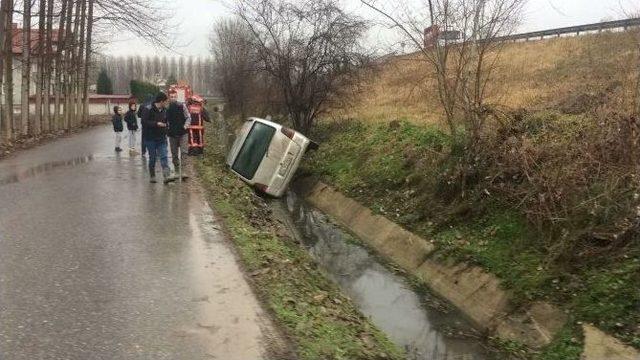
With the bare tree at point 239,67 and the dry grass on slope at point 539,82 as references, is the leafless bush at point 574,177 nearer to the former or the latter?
the dry grass on slope at point 539,82

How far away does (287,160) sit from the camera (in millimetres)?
14438

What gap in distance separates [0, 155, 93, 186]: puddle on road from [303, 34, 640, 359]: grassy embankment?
6839 millimetres

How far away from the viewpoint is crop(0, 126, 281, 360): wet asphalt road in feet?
15.2

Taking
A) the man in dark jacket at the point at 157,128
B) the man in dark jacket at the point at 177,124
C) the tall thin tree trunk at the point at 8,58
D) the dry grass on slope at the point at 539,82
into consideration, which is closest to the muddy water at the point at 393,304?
the man in dark jacket at the point at 177,124

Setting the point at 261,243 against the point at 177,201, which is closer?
the point at 261,243

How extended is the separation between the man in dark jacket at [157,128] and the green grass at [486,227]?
491 centimetres

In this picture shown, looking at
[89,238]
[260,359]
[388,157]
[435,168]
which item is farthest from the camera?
[388,157]

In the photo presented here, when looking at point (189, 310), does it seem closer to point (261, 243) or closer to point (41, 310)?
point (41, 310)

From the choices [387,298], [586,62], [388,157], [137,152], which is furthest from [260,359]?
[586,62]

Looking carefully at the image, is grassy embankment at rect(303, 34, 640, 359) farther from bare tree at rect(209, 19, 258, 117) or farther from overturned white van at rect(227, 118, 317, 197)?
bare tree at rect(209, 19, 258, 117)

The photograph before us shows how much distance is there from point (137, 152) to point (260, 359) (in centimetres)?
1309

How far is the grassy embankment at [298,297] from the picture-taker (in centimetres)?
514

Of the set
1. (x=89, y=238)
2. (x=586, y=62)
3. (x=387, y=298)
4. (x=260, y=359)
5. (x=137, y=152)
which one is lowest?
(x=387, y=298)

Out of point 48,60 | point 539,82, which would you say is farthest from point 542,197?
point 48,60
